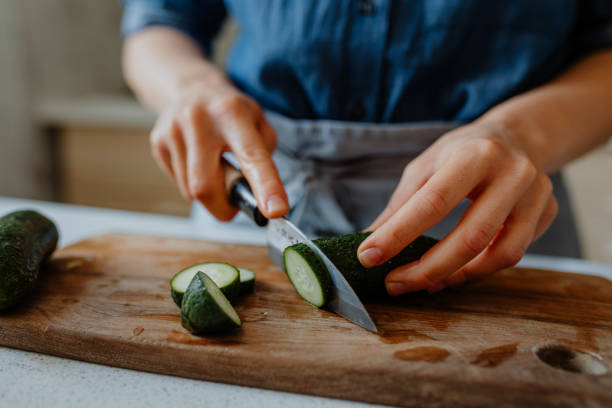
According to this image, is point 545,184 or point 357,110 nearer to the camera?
point 545,184

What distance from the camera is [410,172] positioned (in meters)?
1.11

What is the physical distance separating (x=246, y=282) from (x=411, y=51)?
2.78 feet

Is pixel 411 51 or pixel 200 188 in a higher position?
pixel 411 51

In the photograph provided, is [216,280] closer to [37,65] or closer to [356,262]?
[356,262]

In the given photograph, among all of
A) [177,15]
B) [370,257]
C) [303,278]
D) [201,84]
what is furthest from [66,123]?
[370,257]

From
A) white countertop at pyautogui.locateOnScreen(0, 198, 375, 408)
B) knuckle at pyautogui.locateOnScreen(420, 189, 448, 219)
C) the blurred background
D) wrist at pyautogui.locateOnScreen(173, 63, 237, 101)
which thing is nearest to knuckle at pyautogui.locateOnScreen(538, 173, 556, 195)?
knuckle at pyautogui.locateOnScreen(420, 189, 448, 219)

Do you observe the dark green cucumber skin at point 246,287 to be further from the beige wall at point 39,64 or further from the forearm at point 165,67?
the beige wall at point 39,64

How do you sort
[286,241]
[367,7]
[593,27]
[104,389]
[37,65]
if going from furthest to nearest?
1. [37,65]
2. [593,27]
3. [367,7]
4. [286,241]
5. [104,389]

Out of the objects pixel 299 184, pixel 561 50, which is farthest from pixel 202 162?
pixel 561 50

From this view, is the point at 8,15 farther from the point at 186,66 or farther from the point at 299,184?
the point at 299,184

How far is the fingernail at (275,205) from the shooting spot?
1.08 meters

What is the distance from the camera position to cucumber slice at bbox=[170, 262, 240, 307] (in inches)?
39.7

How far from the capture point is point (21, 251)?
103 centimetres

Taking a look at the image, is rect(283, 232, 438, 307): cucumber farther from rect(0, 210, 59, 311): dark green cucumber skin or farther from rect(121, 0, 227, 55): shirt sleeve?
rect(121, 0, 227, 55): shirt sleeve
